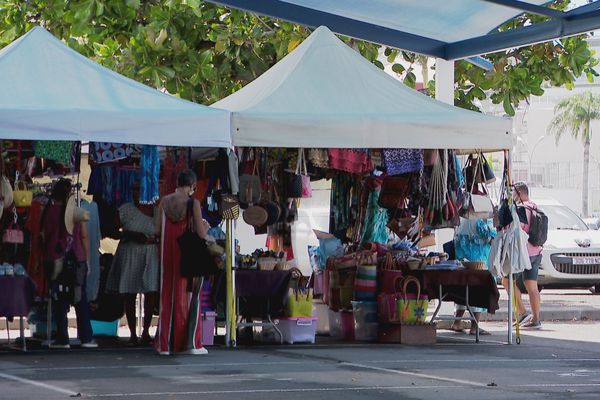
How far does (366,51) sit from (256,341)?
679 centimetres

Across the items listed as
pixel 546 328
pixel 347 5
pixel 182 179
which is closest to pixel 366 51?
pixel 347 5

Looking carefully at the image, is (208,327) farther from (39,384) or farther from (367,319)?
(39,384)

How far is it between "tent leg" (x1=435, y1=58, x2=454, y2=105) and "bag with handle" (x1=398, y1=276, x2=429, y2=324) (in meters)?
3.60

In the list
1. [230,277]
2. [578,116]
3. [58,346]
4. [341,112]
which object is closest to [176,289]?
[230,277]

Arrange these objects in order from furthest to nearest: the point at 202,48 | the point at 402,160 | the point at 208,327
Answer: the point at 202,48 → the point at 402,160 → the point at 208,327

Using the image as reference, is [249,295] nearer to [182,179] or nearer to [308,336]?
[308,336]

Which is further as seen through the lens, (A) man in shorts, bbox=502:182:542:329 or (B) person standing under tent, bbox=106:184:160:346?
(A) man in shorts, bbox=502:182:542:329

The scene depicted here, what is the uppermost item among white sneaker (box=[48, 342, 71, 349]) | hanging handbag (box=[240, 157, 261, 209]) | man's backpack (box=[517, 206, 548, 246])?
hanging handbag (box=[240, 157, 261, 209])

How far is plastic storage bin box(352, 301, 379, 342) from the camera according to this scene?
47.8 ft

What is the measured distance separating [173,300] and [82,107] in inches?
79.6

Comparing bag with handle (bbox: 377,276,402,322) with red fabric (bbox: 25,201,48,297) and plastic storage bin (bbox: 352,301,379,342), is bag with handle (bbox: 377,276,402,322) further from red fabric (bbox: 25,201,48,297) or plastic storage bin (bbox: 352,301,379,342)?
red fabric (bbox: 25,201,48,297)

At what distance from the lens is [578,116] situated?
96312 millimetres

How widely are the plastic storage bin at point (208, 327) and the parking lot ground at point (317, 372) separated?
0.39 meters

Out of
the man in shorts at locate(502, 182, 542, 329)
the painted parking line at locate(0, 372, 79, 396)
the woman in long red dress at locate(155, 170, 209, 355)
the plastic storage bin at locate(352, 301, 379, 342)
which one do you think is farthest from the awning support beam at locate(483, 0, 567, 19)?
the painted parking line at locate(0, 372, 79, 396)
